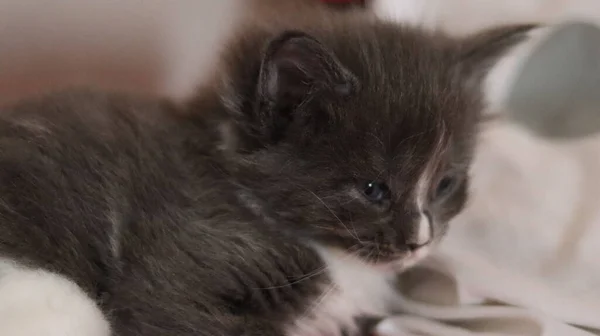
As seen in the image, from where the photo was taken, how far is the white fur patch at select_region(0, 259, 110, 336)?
88 cm

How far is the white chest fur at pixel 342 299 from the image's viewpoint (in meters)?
1.05

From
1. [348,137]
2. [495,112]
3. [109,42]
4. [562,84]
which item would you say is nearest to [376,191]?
[348,137]

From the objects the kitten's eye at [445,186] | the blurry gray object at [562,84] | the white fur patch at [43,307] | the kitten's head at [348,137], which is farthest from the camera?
the blurry gray object at [562,84]

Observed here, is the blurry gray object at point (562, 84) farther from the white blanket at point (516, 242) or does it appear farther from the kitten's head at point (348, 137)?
the kitten's head at point (348, 137)

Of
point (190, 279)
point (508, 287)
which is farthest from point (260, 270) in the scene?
point (508, 287)

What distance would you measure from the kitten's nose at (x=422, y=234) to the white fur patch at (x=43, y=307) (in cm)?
45

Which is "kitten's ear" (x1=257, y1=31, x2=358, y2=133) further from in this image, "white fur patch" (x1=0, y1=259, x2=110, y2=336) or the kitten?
"white fur patch" (x1=0, y1=259, x2=110, y2=336)

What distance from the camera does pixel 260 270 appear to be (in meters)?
1.00

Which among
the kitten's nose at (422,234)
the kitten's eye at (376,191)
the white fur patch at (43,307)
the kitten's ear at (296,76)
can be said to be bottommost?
the white fur patch at (43,307)

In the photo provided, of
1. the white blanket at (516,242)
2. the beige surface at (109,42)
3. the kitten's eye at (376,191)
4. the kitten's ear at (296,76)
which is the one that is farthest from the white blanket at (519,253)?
the beige surface at (109,42)

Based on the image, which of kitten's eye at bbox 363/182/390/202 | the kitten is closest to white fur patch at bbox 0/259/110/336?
the kitten

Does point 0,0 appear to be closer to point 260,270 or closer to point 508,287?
point 260,270

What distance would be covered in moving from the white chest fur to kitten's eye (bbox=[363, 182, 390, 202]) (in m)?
0.11

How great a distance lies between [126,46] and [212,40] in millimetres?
200
